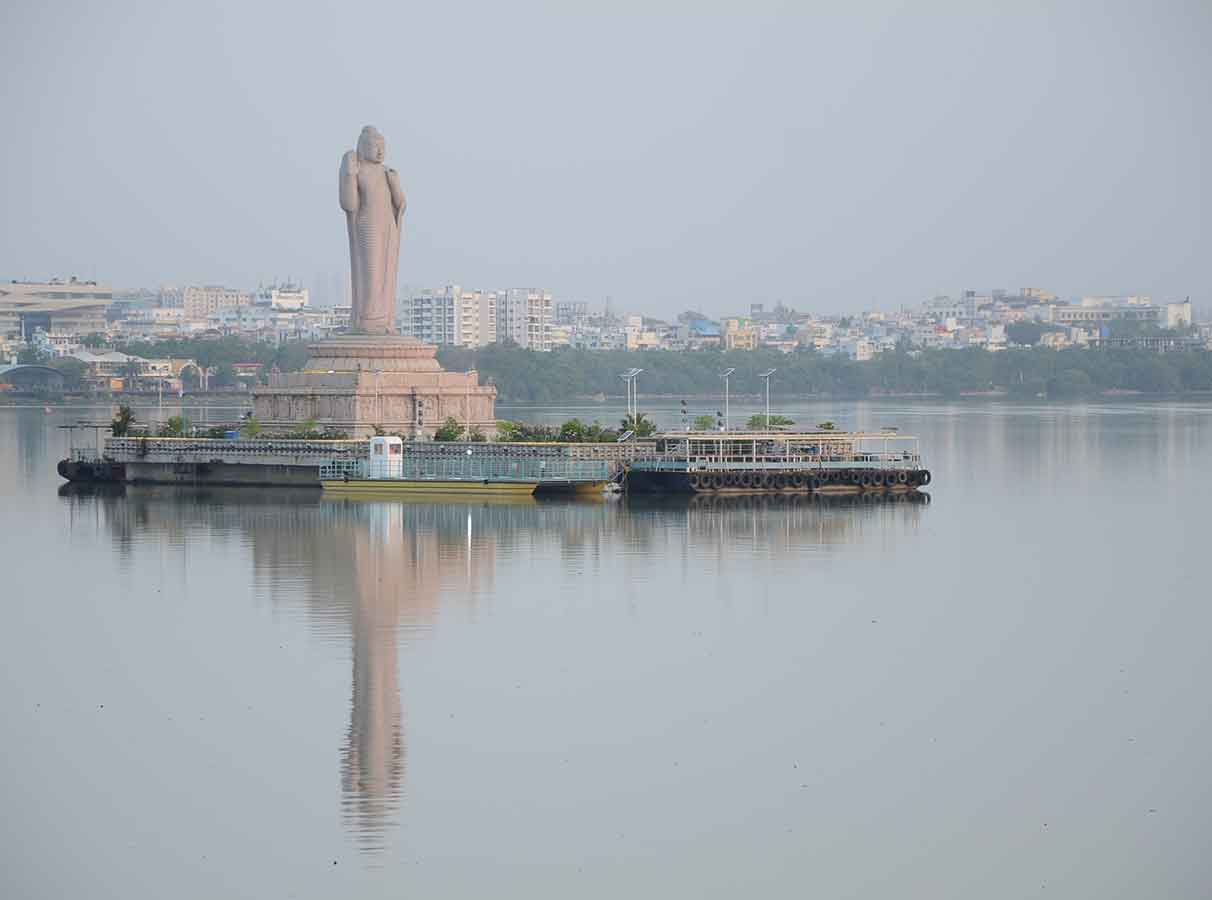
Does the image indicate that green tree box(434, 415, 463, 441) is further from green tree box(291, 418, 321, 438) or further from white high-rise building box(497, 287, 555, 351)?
white high-rise building box(497, 287, 555, 351)

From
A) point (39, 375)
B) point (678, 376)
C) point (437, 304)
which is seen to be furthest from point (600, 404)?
point (437, 304)

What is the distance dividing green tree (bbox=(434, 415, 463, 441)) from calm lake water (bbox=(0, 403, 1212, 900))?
7.60m

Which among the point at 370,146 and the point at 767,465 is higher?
the point at 370,146

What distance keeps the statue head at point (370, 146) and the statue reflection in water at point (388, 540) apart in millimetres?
6744

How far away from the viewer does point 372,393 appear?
38.8 meters

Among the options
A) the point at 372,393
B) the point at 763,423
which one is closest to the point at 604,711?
the point at 372,393

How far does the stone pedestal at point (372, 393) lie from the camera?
38812 mm

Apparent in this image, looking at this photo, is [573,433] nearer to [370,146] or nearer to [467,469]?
[467,469]

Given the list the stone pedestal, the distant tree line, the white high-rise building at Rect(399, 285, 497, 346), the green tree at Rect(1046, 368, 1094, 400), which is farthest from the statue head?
the white high-rise building at Rect(399, 285, 497, 346)

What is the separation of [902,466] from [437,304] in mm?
100523

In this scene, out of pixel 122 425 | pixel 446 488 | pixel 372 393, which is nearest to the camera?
pixel 446 488

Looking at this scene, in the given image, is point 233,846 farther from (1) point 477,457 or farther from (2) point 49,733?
(1) point 477,457

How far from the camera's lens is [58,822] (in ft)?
47.2

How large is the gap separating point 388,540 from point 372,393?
10478 mm
